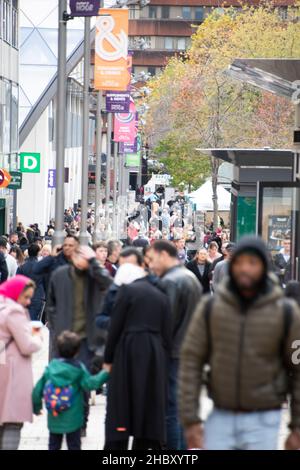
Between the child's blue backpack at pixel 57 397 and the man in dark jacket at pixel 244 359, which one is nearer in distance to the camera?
the man in dark jacket at pixel 244 359

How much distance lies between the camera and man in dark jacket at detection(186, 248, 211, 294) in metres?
20.1

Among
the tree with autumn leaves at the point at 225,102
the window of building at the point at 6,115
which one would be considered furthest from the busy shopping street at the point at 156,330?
the tree with autumn leaves at the point at 225,102

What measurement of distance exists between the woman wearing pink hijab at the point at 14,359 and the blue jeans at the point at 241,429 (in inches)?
117

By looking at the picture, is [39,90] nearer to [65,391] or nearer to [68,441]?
[68,441]

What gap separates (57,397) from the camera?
9.82 meters

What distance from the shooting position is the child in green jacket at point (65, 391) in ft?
32.2

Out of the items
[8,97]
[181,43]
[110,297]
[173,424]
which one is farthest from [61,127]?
[181,43]

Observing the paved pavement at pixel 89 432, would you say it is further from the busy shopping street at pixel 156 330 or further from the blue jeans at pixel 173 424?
the blue jeans at pixel 173 424

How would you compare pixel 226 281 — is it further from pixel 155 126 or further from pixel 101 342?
pixel 155 126

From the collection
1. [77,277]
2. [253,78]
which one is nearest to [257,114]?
[253,78]

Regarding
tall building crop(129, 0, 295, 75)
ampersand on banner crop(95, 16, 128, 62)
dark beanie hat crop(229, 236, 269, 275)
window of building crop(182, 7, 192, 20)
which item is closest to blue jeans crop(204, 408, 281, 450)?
dark beanie hat crop(229, 236, 269, 275)

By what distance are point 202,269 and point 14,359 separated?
33.8ft

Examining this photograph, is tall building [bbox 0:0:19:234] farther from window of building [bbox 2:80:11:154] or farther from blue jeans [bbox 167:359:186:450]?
blue jeans [bbox 167:359:186:450]

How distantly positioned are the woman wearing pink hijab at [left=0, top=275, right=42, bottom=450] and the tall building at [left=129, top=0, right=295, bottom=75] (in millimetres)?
133860
